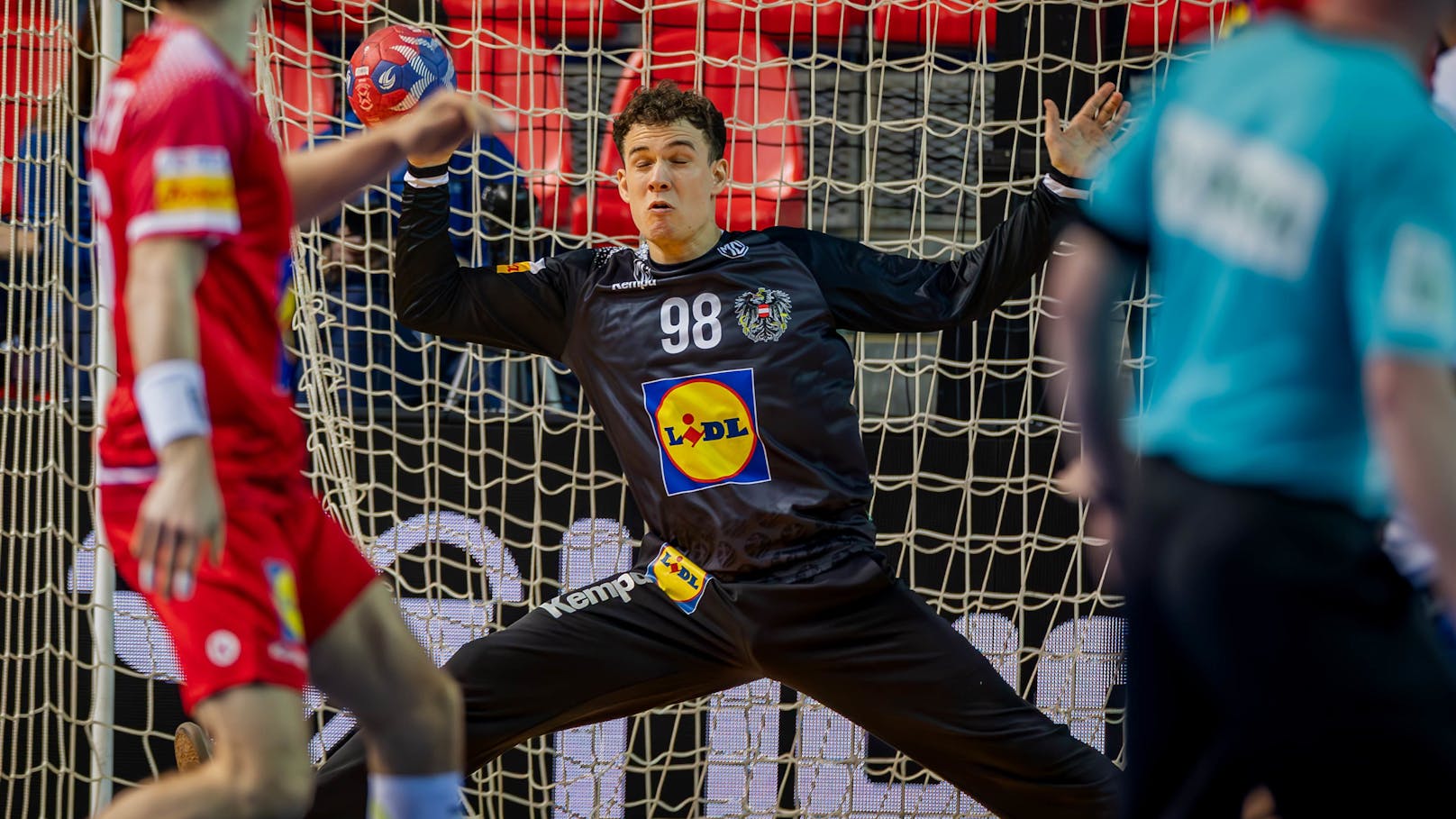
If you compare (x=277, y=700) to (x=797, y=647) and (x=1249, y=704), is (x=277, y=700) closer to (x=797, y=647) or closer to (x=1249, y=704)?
(x=1249, y=704)

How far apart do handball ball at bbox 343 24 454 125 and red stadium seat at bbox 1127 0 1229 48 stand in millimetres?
2354

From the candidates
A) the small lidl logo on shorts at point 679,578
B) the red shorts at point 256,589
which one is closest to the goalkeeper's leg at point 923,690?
the small lidl logo on shorts at point 679,578

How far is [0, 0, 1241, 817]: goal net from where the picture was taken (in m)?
4.44

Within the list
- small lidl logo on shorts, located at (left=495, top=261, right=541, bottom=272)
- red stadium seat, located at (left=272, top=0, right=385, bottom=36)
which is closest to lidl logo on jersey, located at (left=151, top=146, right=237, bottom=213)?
small lidl logo on shorts, located at (left=495, top=261, right=541, bottom=272)

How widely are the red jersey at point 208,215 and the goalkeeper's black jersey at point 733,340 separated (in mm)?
1414

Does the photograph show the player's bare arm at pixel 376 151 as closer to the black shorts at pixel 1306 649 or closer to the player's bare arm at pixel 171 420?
the player's bare arm at pixel 171 420

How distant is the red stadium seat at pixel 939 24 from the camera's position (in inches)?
197

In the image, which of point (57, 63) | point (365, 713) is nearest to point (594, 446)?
point (57, 63)

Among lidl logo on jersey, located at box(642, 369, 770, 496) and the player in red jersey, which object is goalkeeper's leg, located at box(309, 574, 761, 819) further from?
the player in red jersey

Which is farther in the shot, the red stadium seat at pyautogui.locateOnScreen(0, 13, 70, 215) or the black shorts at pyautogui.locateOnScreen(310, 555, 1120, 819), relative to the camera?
the red stadium seat at pyautogui.locateOnScreen(0, 13, 70, 215)

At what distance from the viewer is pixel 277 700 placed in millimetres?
2076

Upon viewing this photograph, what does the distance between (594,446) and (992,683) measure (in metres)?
1.68

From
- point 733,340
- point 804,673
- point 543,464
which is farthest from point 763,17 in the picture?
point 804,673

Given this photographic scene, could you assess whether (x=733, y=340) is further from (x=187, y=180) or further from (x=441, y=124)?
(x=187, y=180)
